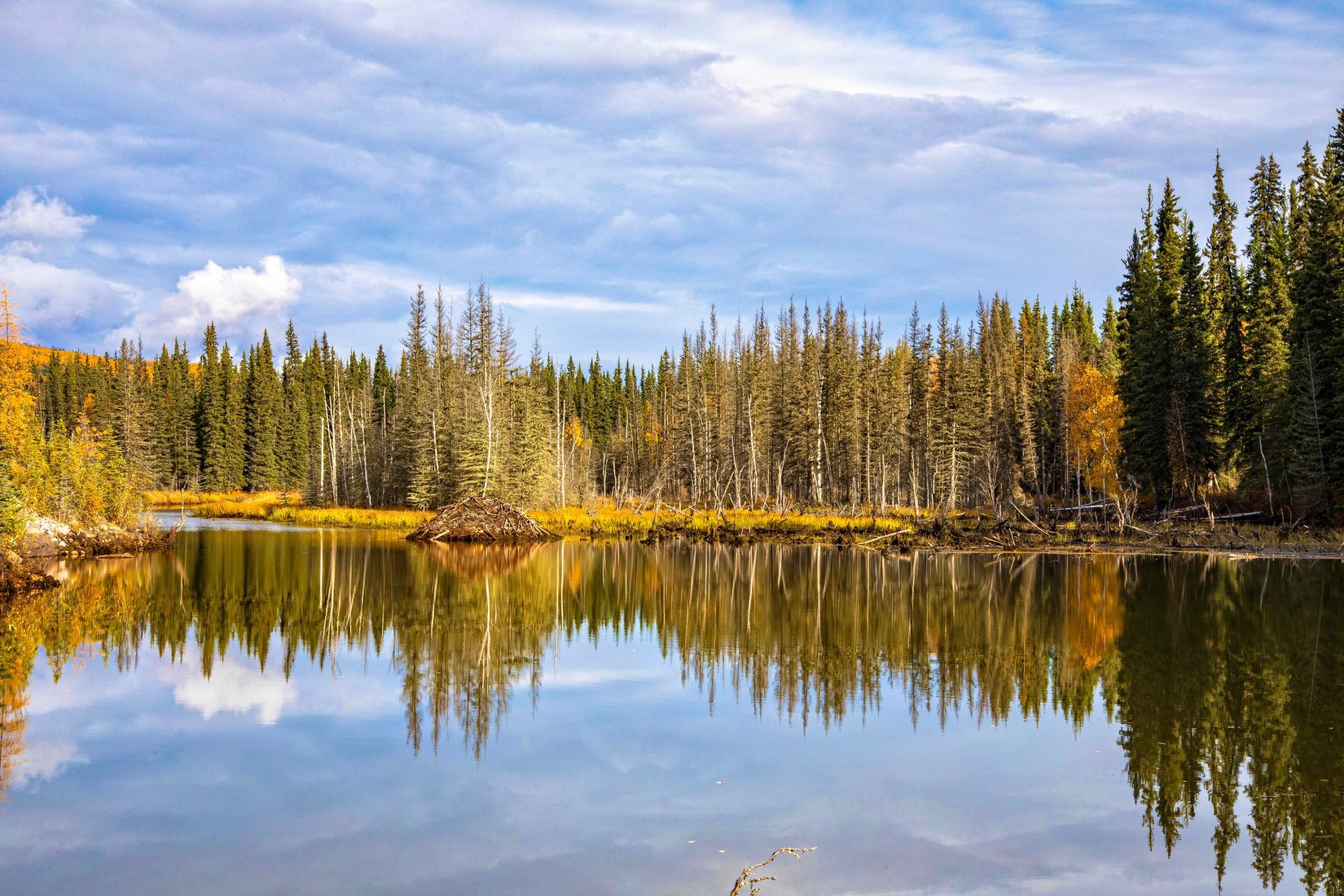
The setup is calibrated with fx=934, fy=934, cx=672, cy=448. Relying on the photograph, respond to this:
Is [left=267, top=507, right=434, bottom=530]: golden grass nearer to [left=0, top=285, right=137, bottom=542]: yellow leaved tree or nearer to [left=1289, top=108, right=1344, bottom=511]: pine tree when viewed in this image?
[left=0, top=285, right=137, bottom=542]: yellow leaved tree

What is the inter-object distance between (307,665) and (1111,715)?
13.2 m

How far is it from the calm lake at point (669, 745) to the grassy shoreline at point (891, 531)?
16511 mm

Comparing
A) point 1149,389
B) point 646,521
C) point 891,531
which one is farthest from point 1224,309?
point 646,521

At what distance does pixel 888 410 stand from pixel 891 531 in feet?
92.3

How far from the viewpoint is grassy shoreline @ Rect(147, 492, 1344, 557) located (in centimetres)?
3950

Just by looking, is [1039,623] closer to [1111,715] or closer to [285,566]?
[1111,715]

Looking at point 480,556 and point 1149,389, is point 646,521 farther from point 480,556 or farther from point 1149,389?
point 1149,389

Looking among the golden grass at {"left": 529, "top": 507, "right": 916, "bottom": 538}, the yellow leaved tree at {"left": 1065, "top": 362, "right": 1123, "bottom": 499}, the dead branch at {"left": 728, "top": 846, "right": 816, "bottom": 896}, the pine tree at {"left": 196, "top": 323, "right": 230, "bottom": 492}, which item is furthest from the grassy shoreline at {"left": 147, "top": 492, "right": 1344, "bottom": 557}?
the dead branch at {"left": 728, "top": 846, "right": 816, "bottom": 896}

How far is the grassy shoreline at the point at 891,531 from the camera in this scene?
39.5 meters

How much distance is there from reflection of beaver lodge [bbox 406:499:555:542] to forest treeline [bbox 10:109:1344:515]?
18.0 feet

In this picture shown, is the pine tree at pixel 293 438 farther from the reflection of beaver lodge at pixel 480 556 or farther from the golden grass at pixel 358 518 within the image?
the reflection of beaver lodge at pixel 480 556

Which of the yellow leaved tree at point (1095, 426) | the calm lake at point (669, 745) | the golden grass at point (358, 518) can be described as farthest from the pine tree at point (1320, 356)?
the golden grass at point (358, 518)

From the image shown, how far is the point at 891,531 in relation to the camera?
Result: 48.3 m

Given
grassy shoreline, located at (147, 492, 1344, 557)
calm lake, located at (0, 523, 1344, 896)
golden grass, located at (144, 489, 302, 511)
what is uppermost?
golden grass, located at (144, 489, 302, 511)
